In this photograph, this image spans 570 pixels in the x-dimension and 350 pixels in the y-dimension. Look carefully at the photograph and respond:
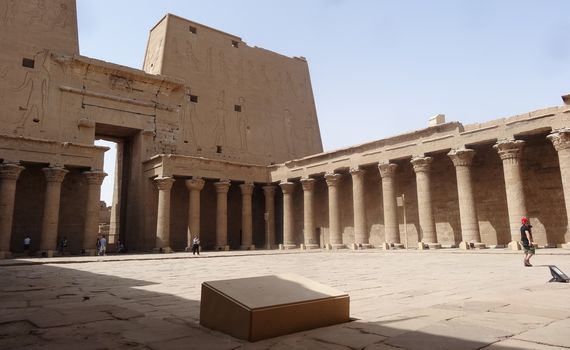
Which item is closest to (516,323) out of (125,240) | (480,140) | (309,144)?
(480,140)

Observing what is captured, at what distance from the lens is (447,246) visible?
19469 millimetres

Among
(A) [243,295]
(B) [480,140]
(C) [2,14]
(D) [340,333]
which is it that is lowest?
(D) [340,333]

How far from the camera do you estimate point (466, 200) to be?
17625mm

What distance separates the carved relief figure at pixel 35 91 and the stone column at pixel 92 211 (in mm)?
4714

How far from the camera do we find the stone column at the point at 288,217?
25281mm

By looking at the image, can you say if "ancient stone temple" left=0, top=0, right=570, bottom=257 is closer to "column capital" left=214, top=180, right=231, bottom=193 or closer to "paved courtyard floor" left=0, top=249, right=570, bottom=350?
"column capital" left=214, top=180, right=231, bottom=193

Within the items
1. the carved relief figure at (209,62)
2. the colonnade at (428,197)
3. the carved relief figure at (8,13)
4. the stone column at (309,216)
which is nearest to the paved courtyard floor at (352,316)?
the colonnade at (428,197)

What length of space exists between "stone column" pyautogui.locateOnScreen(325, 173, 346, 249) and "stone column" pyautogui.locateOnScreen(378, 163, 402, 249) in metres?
3.35

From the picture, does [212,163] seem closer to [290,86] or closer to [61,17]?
[61,17]

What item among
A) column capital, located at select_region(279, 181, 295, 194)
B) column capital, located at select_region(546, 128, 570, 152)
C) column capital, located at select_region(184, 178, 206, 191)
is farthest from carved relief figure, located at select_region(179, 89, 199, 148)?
column capital, located at select_region(546, 128, 570, 152)

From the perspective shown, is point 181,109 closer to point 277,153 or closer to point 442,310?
point 277,153

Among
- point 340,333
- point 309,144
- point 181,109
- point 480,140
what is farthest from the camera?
point 309,144

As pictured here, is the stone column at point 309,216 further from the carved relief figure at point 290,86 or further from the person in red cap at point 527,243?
the person in red cap at point 527,243

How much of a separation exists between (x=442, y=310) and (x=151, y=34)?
104 feet
